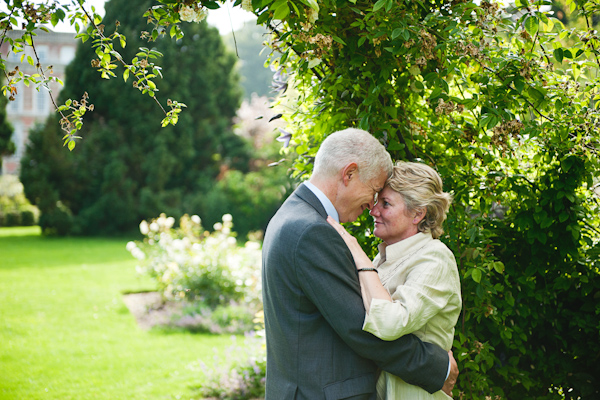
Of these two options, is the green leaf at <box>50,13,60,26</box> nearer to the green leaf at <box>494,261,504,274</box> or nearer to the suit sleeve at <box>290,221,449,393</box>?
the suit sleeve at <box>290,221,449,393</box>

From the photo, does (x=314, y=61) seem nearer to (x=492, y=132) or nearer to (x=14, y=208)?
(x=492, y=132)

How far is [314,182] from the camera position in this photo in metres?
2.06

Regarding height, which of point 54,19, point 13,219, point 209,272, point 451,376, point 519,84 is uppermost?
point 54,19

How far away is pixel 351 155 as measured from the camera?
201 centimetres

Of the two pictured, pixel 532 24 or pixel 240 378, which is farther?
pixel 240 378

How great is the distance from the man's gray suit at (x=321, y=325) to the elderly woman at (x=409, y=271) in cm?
7

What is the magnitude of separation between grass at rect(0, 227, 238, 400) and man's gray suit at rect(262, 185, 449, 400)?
3.51m

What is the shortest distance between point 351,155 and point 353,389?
2.97 feet

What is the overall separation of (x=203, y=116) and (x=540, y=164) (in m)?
16.3

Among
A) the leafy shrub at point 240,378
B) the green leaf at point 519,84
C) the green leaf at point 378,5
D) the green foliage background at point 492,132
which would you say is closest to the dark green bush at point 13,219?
the leafy shrub at point 240,378

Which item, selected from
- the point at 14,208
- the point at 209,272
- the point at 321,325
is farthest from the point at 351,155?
the point at 14,208

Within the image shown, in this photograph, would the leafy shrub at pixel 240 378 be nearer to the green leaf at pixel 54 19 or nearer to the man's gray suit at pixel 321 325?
the man's gray suit at pixel 321 325

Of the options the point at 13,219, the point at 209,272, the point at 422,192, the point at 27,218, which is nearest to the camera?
the point at 422,192

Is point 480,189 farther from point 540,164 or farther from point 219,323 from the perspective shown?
point 219,323
